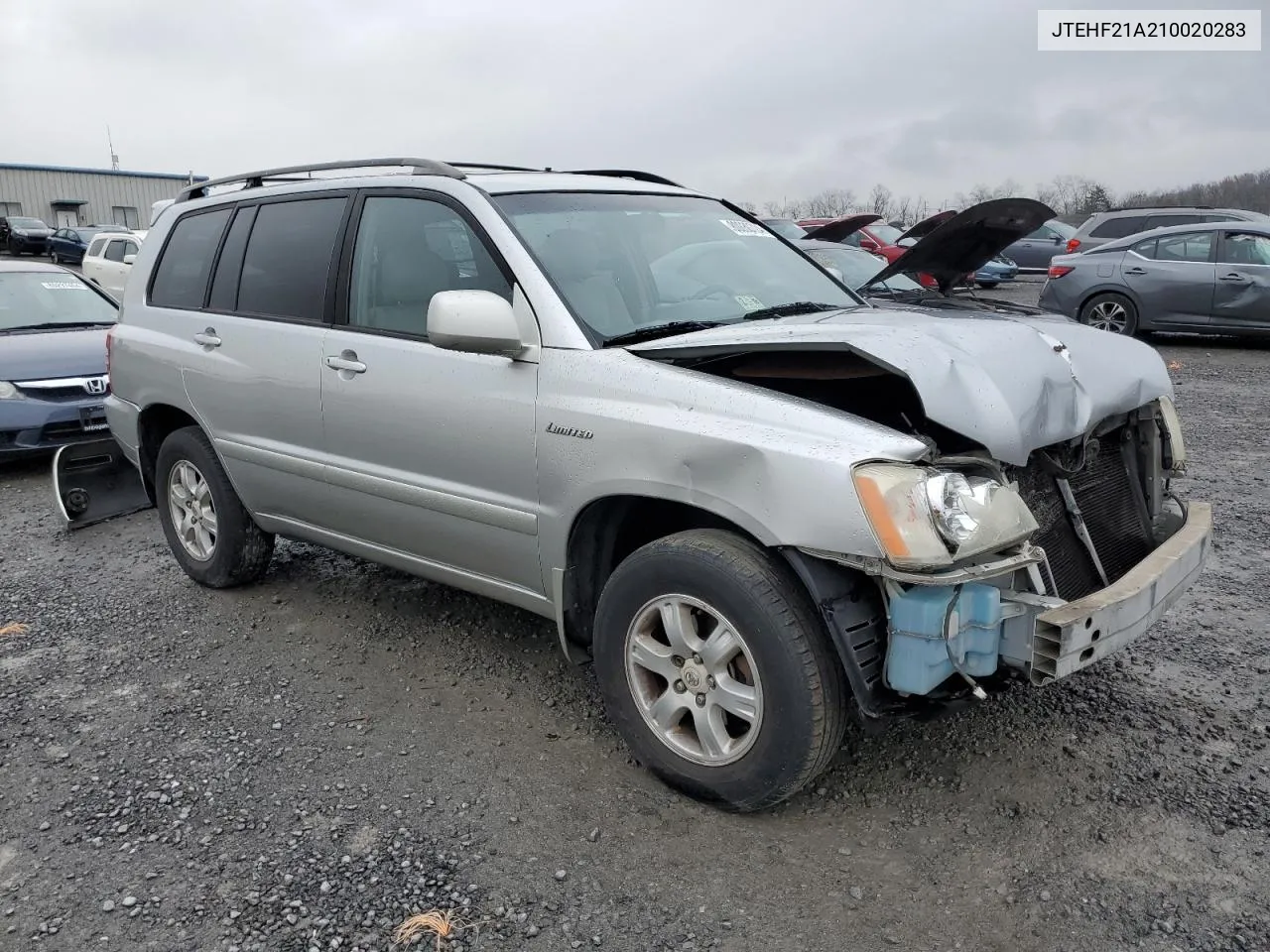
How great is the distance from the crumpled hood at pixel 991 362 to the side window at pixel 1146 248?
1002cm

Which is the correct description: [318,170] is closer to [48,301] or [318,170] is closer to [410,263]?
[410,263]

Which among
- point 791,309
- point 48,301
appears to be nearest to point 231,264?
point 791,309

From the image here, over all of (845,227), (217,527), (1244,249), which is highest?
(845,227)

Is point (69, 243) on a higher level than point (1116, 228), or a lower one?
higher

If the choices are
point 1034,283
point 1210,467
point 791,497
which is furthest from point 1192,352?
point 791,497

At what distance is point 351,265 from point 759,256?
1.61 metres

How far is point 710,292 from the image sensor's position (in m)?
3.72

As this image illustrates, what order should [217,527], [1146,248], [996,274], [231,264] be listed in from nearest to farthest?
[231,264] < [217,527] < [1146,248] < [996,274]

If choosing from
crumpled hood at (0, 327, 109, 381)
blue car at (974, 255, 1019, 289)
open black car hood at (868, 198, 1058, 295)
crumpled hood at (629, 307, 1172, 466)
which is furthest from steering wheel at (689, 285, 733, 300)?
blue car at (974, 255, 1019, 289)

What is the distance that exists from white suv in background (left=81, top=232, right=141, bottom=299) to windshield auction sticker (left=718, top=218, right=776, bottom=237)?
53.8 feet

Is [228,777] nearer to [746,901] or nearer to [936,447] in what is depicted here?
[746,901]

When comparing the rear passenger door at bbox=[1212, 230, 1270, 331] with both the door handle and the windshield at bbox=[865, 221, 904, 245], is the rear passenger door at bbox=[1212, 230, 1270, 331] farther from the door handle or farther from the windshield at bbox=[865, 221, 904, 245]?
the door handle

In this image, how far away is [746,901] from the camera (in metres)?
2.61

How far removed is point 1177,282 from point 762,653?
37.2 feet
